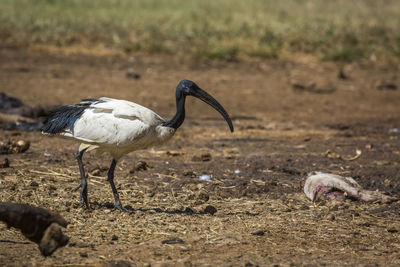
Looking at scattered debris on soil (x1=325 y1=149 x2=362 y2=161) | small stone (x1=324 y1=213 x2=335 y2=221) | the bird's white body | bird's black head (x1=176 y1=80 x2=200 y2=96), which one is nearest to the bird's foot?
the bird's white body

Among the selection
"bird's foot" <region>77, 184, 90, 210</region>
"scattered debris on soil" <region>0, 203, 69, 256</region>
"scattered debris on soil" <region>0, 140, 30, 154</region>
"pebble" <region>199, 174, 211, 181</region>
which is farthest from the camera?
"scattered debris on soil" <region>0, 140, 30, 154</region>

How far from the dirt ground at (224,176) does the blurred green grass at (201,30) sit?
2151mm

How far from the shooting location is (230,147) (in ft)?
27.5

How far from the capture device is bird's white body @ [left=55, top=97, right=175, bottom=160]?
544 centimetres

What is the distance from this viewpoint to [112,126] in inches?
215

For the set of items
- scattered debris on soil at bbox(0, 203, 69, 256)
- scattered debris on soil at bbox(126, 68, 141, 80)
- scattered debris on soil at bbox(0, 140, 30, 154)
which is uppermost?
scattered debris on soil at bbox(126, 68, 141, 80)

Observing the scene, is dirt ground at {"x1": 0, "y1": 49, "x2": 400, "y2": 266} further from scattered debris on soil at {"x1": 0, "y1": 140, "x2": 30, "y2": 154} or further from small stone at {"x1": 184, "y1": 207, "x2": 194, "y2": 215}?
scattered debris on soil at {"x1": 0, "y1": 140, "x2": 30, "y2": 154}

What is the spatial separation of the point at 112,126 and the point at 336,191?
2.41 metres

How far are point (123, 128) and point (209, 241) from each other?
1.29 m

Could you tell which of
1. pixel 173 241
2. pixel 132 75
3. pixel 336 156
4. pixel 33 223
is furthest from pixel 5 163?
pixel 132 75

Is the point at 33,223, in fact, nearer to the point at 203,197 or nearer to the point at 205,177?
the point at 203,197

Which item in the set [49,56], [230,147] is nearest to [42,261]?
[230,147]

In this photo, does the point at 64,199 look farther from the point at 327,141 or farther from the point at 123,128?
the point at 327,141

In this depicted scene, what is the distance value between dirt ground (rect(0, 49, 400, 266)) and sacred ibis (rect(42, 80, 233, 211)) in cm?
62
